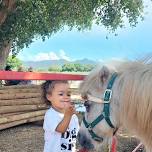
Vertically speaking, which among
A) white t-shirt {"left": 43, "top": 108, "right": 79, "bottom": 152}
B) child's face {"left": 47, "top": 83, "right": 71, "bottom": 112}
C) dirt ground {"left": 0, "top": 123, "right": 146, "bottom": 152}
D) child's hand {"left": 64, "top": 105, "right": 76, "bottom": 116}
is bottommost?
dirt ground {"left": 0, "top": 123, "right": 146, "bottom": 152}

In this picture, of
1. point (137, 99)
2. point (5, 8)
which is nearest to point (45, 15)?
point (5, 8)

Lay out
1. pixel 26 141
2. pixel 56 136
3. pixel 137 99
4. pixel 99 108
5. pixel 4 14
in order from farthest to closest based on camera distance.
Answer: pixel 4 14 < pixel 26 141 < pixel 56 136 < pixel 99 108 < pixel 137 99

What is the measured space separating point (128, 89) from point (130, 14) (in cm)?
1441

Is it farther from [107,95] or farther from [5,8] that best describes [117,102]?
[5,8]

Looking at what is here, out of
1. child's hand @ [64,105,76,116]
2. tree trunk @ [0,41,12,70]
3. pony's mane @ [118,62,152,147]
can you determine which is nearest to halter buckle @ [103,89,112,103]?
pony's mane @ [118,62,152,147]

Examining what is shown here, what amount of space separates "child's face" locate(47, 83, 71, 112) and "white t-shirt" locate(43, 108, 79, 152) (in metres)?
0.08

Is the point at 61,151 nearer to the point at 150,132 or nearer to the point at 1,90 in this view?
the point at 150,132

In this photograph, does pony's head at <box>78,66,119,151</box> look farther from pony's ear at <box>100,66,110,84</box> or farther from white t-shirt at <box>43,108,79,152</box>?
white t-shirt at <box>43,108,79,152</box>

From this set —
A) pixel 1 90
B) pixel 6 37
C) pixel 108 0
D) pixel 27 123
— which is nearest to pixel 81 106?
pixel 1 90

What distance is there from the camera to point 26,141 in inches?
324

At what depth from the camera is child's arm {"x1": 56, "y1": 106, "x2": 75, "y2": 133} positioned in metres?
3.49

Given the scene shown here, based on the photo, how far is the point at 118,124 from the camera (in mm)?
3078

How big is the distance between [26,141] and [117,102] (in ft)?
18.0

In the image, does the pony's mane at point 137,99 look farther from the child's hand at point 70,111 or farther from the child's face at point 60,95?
the child's face at point 60,95
